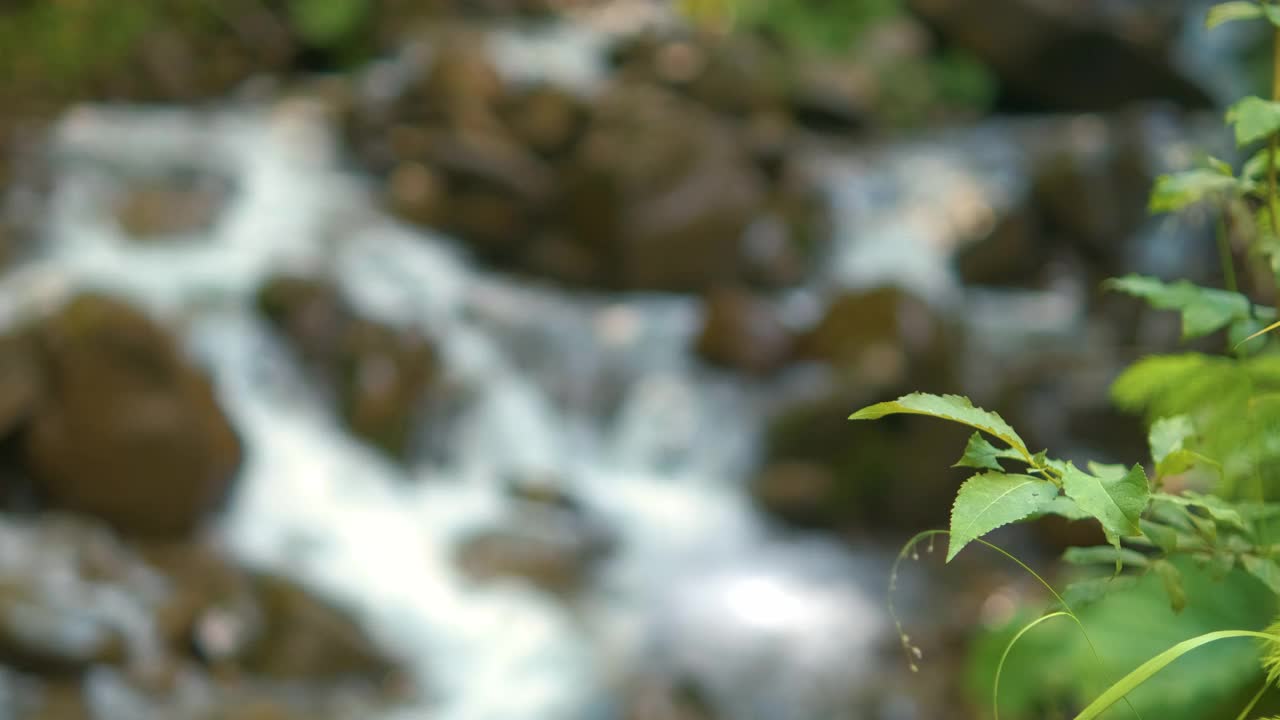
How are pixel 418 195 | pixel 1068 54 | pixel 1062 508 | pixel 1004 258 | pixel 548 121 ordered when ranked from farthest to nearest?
pixel 1068 54 → pixel 548 121 → pixel 1004 258 → pixel 418 195 → pixel 1062 508

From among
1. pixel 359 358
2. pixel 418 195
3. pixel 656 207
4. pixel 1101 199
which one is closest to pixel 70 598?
pixel 359 358

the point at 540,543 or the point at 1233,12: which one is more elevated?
the point at 540,543

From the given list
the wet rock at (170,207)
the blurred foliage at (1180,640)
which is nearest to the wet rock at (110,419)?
the wet rock at (170,207)

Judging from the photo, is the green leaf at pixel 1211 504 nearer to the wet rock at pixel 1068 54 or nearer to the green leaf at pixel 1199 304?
the green leaf at pixel 1199 304

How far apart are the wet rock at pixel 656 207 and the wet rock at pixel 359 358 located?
242cm

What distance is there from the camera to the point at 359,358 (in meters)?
7.34

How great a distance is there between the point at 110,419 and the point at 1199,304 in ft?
18.3

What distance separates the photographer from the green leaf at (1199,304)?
1239mm

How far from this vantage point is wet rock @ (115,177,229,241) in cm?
849

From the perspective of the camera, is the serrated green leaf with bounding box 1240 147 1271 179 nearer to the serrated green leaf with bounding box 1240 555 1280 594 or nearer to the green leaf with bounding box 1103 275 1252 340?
the green leaf with bounding box 1103 275 1252 340

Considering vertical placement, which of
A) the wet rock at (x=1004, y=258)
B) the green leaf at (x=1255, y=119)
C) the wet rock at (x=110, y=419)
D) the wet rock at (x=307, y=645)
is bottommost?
the green leaf at (x=1255, y=119)

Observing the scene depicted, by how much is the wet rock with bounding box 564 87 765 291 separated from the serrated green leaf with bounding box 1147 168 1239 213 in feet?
26.4

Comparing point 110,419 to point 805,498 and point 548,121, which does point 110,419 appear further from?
point 548,121

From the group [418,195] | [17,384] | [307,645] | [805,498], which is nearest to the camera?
[307,645]
